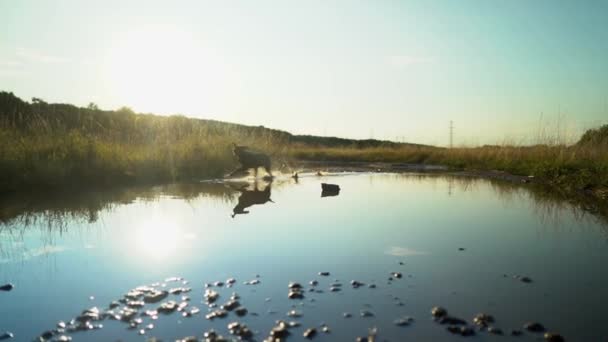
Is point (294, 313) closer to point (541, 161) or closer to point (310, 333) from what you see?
point (310, 333)

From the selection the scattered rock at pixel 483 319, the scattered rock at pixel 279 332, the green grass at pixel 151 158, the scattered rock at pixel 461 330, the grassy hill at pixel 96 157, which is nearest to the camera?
the scattered rock at pixel 279 332

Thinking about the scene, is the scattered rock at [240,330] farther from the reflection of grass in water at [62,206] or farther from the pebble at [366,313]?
the reflection of grass in water at [62,206]

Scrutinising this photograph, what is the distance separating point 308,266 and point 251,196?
20.4 feet

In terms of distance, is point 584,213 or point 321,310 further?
point 584,213

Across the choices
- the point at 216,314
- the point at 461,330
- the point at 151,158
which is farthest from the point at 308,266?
the point at 151,158

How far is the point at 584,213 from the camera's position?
844 centimetres

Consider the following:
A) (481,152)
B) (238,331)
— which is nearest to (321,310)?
(238,331)

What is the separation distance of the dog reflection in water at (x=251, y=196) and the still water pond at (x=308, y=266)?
158 mm

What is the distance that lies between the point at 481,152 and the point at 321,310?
941 inches

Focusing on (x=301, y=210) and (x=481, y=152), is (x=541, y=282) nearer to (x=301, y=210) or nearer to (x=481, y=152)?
(x=301, y=210)

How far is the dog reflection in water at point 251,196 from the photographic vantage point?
884 cm

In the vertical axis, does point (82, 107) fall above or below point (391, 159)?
above

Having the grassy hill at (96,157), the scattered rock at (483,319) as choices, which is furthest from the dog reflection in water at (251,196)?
the scattered rock at (483,319)

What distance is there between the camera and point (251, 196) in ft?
35.9
